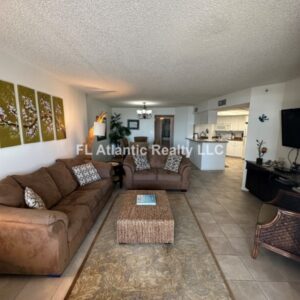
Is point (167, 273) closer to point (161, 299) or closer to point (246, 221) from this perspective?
point (161, 299)

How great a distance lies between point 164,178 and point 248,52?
2.74 m

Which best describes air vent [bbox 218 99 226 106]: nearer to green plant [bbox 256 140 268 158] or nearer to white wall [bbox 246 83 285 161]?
white wall [bbox 246 83 285 161]

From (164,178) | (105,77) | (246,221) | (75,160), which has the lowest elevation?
(246,221)

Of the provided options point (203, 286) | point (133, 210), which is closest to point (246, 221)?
point (203, 286)

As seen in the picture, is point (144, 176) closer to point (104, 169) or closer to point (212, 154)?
point (104, 169)

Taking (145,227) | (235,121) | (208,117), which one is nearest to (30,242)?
(145,227)

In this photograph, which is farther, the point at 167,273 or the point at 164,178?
the point at 164,178

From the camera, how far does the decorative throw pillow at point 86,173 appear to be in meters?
3.17

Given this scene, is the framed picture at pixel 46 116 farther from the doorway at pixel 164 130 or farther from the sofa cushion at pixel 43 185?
the doorway at pixel 164 130

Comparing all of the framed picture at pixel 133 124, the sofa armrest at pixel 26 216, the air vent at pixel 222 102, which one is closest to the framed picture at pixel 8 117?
the sofa armrest at pixel 26 216

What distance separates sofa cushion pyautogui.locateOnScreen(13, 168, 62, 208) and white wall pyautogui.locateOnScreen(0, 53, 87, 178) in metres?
0.24

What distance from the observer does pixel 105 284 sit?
65.4 inches

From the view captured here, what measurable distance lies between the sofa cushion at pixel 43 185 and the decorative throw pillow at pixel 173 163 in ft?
8.00

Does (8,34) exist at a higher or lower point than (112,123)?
higher
